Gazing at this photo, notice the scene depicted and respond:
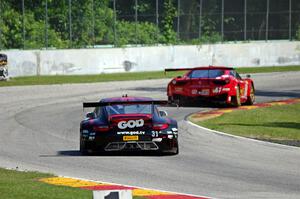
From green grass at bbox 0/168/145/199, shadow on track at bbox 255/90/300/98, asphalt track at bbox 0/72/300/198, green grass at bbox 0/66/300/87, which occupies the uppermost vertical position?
green grass at bbox 0/168/145/199

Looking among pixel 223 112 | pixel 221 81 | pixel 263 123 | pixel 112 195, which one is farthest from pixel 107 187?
pixel 221 81

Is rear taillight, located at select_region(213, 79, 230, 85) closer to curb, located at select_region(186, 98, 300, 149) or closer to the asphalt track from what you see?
curb, located at select_region(186, 98, 300, 149)

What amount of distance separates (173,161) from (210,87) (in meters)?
12.6

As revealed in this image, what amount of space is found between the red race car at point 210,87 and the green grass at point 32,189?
15007 mm

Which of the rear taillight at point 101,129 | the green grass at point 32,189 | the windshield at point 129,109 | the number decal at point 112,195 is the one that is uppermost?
the number decal at point 112,195

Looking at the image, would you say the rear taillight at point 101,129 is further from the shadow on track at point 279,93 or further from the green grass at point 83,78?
the green grass at point 83,78

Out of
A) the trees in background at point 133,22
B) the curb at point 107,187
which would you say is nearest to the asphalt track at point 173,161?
the curb at point 107,187

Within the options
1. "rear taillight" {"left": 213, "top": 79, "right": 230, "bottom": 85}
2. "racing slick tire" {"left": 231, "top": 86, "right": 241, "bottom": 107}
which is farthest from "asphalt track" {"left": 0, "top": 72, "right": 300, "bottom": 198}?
"racing slick tire" {"left": 231, "top": 86, "right": 241, "bottom": 107}

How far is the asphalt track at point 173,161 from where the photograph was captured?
46.9ft

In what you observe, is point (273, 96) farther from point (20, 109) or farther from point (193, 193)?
point (193, 193)

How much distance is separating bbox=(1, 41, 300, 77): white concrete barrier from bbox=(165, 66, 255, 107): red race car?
15.1m

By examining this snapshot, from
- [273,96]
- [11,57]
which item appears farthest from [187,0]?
[273,96]

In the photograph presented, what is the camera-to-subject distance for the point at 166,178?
14953 millimetres

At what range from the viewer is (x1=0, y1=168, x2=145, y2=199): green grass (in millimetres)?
12656
